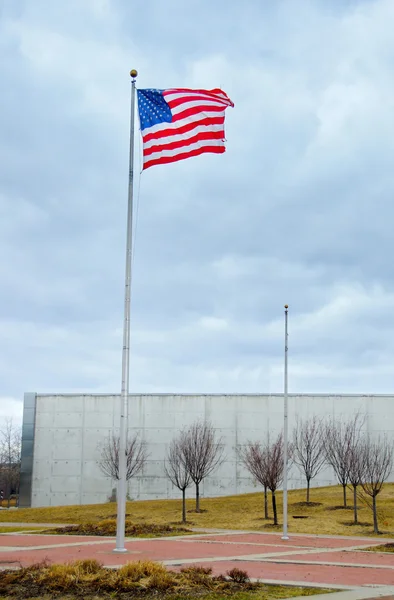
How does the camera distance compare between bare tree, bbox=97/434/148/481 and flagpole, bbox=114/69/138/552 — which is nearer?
flagpole, bbox=114/69/138/552

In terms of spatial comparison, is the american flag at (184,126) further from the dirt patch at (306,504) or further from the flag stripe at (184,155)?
the dirt patch at (306,504)

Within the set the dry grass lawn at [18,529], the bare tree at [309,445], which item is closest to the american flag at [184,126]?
the dry grass lawn at [18,529]

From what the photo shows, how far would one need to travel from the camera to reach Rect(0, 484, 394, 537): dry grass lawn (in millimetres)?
32406

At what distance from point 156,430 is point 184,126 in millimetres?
36087

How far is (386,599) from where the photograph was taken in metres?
12.0

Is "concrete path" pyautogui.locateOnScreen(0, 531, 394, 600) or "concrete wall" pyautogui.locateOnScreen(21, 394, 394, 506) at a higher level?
"concrete wall" pyautogui.locateOnScreen(21, 394, 394, 506)

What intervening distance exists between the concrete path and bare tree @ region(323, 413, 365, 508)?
14289 mm

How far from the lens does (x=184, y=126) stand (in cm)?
1916

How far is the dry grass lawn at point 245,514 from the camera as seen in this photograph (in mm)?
32406

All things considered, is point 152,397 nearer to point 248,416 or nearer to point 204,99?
point 248,416

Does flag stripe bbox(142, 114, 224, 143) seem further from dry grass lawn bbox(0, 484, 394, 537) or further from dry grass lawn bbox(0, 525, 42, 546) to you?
dry grass lawn bbox(0, 484, 394, 537)

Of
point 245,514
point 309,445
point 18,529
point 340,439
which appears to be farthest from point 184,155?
point 340,439

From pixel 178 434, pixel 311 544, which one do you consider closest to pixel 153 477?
pixel 178 434

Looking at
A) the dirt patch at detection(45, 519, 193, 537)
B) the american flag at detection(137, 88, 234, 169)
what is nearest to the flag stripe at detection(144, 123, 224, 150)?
the american flag at detection(137, 88, 234, 169)
